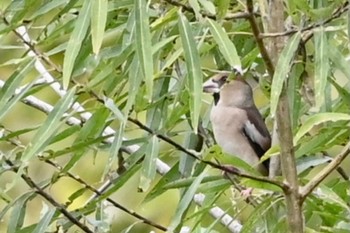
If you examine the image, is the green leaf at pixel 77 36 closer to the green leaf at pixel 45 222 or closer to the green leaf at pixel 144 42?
the green leaf at pixel 144 42

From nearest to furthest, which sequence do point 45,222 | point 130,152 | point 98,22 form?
point 98,22, point 45,222, point 130,152

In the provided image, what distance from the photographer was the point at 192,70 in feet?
4.28

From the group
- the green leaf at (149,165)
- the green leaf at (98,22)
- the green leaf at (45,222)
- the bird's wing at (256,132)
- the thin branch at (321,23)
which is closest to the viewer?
the green leaf at (98,22)

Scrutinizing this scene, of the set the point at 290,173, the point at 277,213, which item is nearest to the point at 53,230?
the point at 277,213

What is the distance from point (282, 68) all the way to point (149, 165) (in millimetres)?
347

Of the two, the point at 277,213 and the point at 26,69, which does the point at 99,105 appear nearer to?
the point at 26,69

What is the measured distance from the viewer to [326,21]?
1354mm

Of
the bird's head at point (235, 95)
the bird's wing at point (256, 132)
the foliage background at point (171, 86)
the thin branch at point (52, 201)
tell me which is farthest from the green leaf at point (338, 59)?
the bird's head at point (235, 95)

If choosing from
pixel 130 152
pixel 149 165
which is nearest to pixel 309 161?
pixel 149 165

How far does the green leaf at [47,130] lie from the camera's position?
4.70ft

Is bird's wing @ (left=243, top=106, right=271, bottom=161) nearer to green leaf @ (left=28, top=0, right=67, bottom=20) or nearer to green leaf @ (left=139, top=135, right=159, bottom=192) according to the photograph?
green leaf @ (left=139, top=135, right=159, bottom=192)

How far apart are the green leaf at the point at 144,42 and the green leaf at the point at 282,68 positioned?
153 millimetres

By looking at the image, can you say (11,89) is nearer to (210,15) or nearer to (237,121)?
(210,15)

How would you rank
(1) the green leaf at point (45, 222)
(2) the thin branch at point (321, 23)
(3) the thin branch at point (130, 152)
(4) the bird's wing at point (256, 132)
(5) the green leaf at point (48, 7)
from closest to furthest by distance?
(2) the thin branch at point (321, 23) → (5) the green leaf at point (48, 7) → (1) the green leaf at point (45, 222) → (3) the thin branch at point (130, 152) → (4) the bird's wing at point (256, 132)
